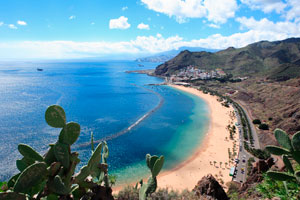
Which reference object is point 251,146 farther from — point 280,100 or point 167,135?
point 280,100

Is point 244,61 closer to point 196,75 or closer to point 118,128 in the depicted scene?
point 196,75

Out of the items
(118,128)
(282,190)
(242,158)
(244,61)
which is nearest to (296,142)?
(282,190)

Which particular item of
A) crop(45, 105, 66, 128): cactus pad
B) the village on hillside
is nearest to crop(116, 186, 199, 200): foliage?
crop(45, 105, 66, 128): cactus pad

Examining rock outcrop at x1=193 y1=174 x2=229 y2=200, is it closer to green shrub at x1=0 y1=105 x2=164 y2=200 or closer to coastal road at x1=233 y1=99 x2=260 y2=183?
coastal road at x1=233 y1=99 x2=260 y2=183

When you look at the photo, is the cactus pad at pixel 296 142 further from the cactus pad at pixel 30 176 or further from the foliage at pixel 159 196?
the foliage at pixel 159 196

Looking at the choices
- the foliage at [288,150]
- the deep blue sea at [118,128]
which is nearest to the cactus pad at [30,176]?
the foliage at [288,150]

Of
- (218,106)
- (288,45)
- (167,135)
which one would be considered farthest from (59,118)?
(288,45)

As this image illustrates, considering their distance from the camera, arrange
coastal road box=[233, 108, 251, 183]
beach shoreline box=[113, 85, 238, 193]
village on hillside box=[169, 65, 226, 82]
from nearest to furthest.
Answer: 1. coastal road box=[233, 108, 251, 183]
2. beach shoreline box=[113, 85, 238, 193]
3. village on hillside box=[169, 65, 226, 82]

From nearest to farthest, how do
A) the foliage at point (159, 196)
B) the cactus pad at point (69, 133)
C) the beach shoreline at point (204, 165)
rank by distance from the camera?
the cactus pad at point (69, 133)
the foliage at point (159, 196)
the beach shoreline at point (204, 165)
